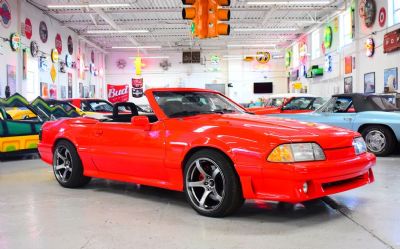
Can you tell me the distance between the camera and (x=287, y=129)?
12.7 ft

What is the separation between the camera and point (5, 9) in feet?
51.5

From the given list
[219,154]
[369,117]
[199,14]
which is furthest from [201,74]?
[219,154]

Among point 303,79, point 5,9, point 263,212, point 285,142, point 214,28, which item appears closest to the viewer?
point 285,142

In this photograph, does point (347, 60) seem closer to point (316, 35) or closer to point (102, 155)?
point (316, 35)

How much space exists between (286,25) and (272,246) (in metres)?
22.8

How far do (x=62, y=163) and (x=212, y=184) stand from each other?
2.54m

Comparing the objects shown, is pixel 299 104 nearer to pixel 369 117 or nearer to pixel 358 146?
Result: pixel 369 117

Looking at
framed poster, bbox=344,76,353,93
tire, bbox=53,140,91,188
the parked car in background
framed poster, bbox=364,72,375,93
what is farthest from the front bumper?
framed poster, bbox=344,76,353,93

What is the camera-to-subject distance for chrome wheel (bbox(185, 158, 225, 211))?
3.95 metres

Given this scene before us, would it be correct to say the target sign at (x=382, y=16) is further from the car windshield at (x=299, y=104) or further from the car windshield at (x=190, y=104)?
the car windshield at (x=190, y=104)

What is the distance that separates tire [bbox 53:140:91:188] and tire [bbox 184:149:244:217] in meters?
1.88

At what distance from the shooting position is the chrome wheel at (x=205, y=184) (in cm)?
395

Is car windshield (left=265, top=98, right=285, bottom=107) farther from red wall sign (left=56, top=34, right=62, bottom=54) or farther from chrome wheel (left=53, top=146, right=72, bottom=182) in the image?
red wall sign (left=56, top=34, right=62, bottom=54)

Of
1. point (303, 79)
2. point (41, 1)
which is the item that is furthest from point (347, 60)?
point (41, 1)
